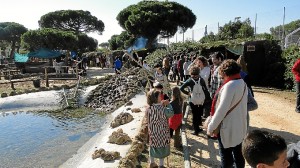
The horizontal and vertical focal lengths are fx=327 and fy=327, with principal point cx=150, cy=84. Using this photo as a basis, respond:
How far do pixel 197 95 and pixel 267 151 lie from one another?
4.61 metres

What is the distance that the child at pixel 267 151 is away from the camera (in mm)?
1986

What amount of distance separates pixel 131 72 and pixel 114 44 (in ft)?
116

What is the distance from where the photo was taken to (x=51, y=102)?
54.9 ft

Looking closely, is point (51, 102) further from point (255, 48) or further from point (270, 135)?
point (270, 135)

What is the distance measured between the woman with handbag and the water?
5261 millimetres

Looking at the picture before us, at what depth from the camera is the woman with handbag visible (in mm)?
3672

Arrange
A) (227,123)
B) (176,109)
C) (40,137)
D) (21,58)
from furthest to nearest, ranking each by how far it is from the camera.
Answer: (21,58), (40,137), (176,109), (227,123)

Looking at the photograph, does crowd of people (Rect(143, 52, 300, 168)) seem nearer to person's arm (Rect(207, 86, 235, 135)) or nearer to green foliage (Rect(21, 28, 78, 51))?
person's arm (Rect(207, 86, 235, 135))

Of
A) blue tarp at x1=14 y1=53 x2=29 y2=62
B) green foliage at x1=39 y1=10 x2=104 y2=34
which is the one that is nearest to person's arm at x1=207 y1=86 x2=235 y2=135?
blue tarp at x1=14 y1=53 x2=29 y2=62

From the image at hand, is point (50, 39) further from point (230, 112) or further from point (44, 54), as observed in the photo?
point (230, 112)

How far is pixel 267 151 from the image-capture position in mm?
1985

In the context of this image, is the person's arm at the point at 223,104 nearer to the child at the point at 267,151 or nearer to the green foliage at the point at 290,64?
the child at the point at 267,151

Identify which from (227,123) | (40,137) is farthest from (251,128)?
(40,137)

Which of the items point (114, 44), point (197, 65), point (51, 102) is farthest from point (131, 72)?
point (114, 44)
